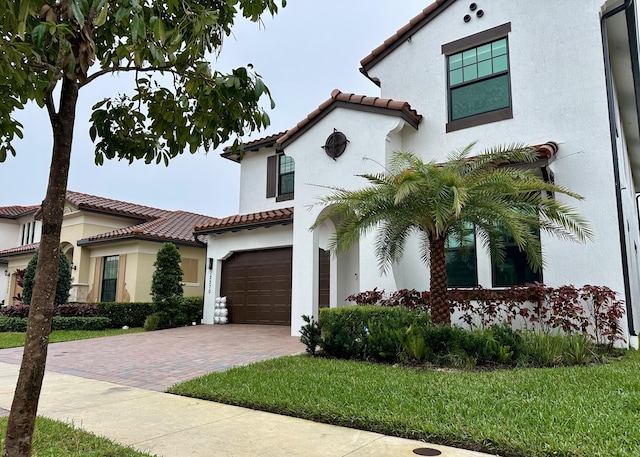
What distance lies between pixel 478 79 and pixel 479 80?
39mm

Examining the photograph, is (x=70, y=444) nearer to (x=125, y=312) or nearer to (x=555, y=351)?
(x=555, y=351)

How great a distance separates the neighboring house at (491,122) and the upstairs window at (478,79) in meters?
0.03

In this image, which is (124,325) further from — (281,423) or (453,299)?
(281,423)

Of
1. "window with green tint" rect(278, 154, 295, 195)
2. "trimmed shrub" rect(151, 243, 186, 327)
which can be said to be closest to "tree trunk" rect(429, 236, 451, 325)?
"window with green tint" rect(278, 154, 295, 195)

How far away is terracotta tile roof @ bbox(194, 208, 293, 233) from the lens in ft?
50.3

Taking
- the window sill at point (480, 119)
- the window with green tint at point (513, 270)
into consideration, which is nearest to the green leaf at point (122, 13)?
the window with green tint at point (513, 270)

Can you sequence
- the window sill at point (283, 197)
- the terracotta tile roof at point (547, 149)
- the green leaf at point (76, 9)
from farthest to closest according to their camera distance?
the window sill at point (283, 197) → the terracotta tile roof at point (547, 149) → the green leaf at point (76, 9)

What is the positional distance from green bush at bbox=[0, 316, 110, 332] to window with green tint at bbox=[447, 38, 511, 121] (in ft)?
46.3

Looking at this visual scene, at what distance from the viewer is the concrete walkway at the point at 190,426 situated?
14.1ft

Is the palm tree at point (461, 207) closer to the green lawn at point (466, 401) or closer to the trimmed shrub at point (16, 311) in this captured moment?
the green lawn at point (466, 401)

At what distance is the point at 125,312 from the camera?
1839cm

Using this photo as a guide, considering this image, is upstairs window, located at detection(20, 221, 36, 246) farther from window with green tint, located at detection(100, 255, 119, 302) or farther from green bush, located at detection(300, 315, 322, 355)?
green bush, located at detection(300, 315, 322, 355)

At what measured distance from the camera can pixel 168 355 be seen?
10.3m

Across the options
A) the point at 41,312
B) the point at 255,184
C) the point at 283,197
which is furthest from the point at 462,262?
the point at 255,184
